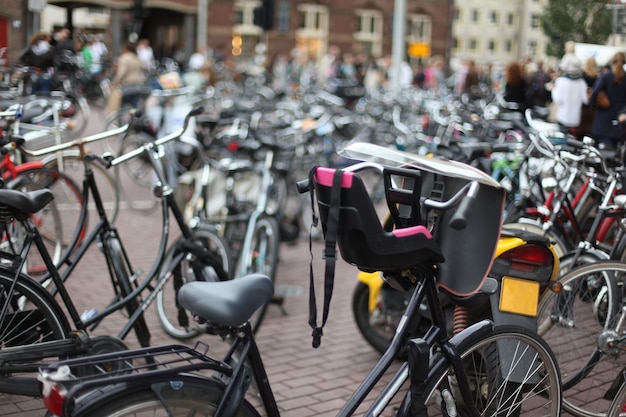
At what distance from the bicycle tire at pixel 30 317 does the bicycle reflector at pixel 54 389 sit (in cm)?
124

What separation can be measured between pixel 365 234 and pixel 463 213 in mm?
342

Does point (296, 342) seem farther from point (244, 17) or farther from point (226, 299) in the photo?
point (244, 17)

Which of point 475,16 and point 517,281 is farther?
point 475,16

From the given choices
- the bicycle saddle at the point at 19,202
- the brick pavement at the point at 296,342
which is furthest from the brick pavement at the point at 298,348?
the bicycle saddle at the point at 19,202

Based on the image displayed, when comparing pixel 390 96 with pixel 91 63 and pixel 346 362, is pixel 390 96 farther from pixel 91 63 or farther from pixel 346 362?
pixel 346 362

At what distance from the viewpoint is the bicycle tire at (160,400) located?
2301 mm

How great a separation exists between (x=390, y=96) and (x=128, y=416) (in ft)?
54.5

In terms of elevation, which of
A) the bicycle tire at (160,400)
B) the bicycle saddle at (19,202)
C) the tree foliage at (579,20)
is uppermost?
the tree foliage at (579,20)

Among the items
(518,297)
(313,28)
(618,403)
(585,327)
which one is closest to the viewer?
(618,403)

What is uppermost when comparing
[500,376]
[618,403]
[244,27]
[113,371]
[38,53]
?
[244,27]

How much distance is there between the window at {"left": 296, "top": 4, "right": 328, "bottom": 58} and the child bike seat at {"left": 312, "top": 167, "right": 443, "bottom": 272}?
156 feet

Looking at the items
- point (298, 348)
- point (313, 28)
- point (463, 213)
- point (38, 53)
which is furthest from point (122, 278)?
point (313, 28)

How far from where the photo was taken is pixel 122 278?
4.52 meters

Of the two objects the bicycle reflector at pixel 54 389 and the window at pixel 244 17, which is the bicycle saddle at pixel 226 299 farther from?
the window at pixel 244 17
